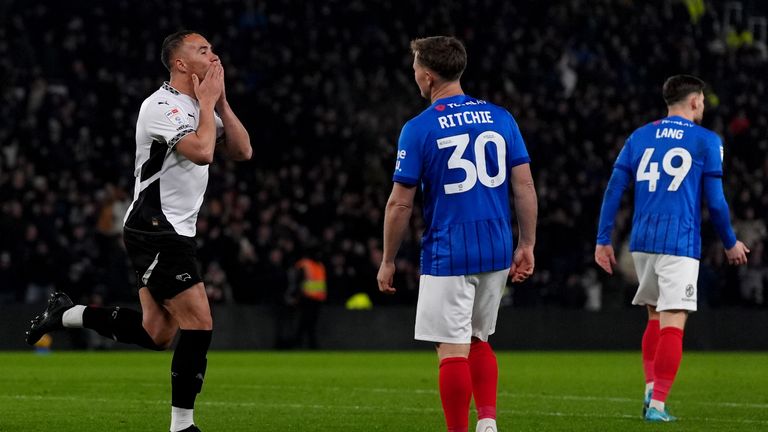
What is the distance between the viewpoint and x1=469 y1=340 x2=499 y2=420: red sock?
7.37 meters

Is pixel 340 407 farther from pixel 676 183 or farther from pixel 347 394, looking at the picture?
pixel 676 183

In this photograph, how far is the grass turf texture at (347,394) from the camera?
9477 millimetres

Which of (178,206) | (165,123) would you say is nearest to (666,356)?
(178,206)

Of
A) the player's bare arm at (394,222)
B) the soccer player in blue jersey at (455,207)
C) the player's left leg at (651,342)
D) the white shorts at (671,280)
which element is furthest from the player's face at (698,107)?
the player's bare arm at (394,222)

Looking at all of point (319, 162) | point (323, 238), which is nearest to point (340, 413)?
point (323, 238)

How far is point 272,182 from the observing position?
24.1 m

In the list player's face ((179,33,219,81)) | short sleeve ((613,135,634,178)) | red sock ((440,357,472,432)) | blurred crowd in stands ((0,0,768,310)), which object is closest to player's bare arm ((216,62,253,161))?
player's face ((179,33,219,81))

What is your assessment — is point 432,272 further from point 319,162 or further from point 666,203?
point 319,162

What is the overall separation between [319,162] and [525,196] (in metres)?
18.4

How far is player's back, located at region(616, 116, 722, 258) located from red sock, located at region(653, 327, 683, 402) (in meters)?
0.54

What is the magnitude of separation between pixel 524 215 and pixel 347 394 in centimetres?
555

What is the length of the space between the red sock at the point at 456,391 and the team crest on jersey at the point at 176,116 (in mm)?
1929

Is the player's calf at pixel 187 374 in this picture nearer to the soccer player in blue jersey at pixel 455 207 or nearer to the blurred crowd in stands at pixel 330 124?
the soccer player in blue jersey at pixel 455 207

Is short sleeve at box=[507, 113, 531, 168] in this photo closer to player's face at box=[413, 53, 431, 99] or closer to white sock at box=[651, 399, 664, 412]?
player's face at box=[413, 53, 431, 99]
